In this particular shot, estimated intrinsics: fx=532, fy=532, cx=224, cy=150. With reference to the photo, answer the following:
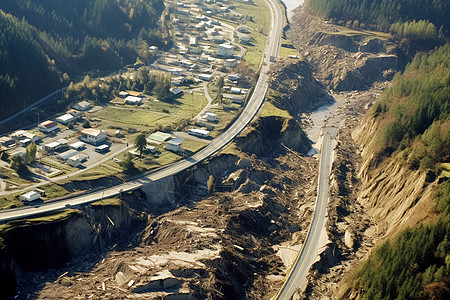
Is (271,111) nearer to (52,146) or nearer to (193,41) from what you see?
(52,146)

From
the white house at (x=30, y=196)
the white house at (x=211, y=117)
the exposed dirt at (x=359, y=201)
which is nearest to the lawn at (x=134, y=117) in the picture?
the white house at (x=211, y=117)

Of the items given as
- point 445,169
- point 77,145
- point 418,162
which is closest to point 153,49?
point 77,145

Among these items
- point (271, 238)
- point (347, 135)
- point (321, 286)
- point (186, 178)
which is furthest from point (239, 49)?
point (321, 286)

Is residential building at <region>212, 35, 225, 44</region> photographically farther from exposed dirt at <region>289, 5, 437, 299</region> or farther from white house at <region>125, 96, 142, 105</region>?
white house at <region>125, 96, 142, 105</region>

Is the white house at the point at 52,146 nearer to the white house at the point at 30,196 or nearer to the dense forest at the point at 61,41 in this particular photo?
the white house at the point at 30,196

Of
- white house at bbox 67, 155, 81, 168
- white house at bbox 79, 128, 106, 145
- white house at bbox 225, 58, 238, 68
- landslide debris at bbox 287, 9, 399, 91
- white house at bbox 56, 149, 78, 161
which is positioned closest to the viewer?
white house at bbox 67, 155, 81, 168

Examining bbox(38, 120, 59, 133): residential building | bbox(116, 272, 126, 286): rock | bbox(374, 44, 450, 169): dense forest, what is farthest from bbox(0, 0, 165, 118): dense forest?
bbox(374, 44, 450, 169): dense forest
